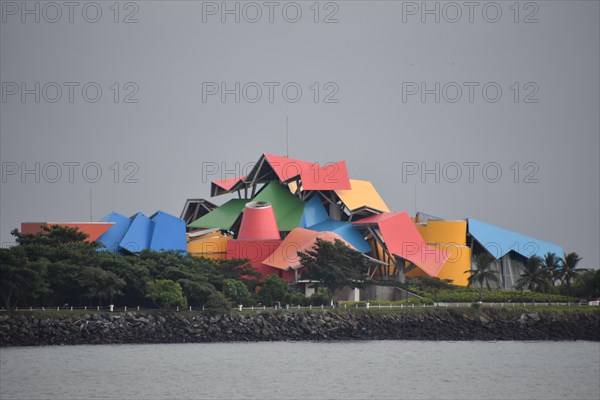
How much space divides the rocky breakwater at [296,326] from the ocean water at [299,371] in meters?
1.60

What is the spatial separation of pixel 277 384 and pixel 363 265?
29.1m

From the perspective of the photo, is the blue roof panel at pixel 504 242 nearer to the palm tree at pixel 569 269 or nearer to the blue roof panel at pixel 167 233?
the palm tree at pixel 569 269

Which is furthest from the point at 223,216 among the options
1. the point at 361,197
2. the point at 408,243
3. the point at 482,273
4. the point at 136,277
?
the point at 136,277

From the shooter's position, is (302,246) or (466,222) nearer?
(302,246)

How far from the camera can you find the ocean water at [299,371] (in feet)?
180

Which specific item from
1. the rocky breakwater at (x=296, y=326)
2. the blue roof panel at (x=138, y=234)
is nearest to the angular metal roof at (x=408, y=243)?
the rocky breakwater at (x=296, y=326)

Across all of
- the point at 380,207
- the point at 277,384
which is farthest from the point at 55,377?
the point at 380,207

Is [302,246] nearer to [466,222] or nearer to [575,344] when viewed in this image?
[466,222]

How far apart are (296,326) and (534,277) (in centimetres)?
1875

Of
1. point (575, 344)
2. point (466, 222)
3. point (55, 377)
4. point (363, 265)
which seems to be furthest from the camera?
point (466, 222)

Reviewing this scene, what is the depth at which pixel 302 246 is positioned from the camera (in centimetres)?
8850

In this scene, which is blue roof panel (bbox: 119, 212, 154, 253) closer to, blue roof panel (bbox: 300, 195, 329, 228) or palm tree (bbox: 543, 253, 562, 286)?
blue roof panel (bbox: 300, 195, 329, 228)

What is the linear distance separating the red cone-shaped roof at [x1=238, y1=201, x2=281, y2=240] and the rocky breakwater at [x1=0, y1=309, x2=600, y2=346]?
17030mm

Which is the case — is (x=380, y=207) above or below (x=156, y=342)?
above
